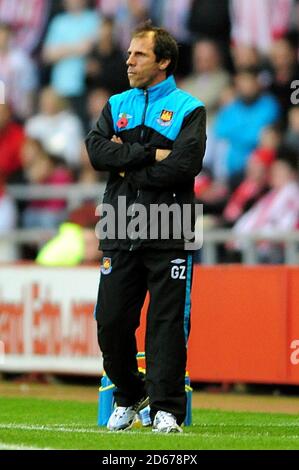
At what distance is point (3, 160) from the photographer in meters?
18.4

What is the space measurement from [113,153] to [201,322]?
5.40 meters

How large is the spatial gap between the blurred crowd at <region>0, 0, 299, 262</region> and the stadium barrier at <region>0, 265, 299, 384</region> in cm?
92

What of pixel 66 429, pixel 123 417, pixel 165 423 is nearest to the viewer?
pixel 165 423

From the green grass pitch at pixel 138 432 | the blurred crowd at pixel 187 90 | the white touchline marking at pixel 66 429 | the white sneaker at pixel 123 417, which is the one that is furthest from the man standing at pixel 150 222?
the blurred crowd at pixel 187 90

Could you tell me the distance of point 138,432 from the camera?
8.46 metres

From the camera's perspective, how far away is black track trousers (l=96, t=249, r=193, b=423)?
27.5ft

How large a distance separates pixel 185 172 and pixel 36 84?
1148 cm

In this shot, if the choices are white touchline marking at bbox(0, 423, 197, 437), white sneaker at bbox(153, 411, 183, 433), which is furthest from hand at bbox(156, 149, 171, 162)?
white touchline marking at bbox(0, 423, 197, 437)

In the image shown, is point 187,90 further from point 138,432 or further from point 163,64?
point 138,432

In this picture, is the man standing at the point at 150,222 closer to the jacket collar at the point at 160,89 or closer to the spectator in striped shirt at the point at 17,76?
the jacket collar at the point at 160,89

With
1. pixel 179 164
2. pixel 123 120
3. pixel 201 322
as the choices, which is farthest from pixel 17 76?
pixel 179 164

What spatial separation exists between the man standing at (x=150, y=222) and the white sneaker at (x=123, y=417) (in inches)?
9.0

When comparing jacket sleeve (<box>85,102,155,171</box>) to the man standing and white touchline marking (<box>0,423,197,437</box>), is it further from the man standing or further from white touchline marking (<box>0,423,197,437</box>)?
white touchline marking (<box>0,423,197,437</box>)
